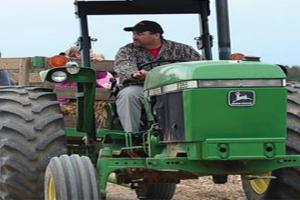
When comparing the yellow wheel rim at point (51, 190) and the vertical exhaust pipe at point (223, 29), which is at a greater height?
the vertical exhaust pipe at point (223, 29)

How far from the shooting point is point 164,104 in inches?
229

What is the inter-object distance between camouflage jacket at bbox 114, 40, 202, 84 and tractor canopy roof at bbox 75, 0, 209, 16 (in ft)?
1.57

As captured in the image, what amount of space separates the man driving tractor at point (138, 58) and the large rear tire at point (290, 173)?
1.01 metres

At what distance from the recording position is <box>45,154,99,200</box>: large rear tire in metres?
5.44

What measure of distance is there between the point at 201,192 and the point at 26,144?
11.3ft

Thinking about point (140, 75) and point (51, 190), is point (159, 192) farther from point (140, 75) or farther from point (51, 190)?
point (51, 190)

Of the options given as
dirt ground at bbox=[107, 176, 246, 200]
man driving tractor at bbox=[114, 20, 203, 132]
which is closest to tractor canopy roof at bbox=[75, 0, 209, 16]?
man driving tractor at bbox=[114, 20, 203, 132]

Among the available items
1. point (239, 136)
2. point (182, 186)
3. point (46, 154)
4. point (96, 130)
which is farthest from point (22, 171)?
point (182, 186)

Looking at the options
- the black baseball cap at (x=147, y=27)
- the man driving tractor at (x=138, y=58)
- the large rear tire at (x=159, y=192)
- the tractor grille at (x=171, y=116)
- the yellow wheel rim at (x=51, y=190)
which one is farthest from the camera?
the large rear tire at (x=159, y=192)

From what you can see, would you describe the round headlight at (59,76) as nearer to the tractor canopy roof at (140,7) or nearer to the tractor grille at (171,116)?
the tractor grille at (171,116)

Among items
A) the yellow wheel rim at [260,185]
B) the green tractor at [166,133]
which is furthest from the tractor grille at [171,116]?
the yellow wheel rim at [260,185]

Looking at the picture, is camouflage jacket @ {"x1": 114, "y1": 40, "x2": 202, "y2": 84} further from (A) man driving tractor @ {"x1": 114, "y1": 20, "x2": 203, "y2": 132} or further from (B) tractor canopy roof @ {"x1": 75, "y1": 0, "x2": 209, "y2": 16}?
(B) tractor canopy roof @ {"x1": 75, "y1": 0, "x2": 209, "y2": 16}

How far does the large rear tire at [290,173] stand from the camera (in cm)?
635

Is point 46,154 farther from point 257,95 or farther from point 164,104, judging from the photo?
point 257,95
